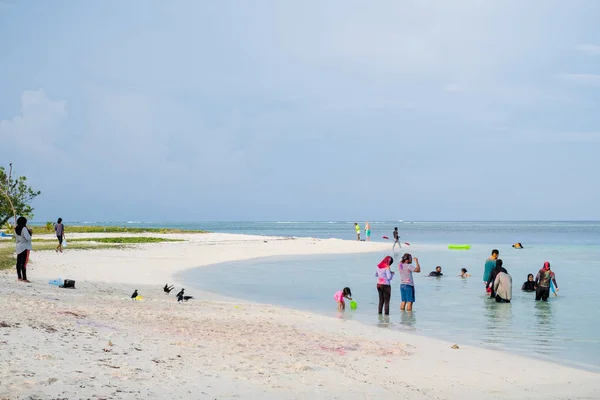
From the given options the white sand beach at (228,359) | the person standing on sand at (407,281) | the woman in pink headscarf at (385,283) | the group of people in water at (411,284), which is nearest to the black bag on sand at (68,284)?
the white sand beach at (228,359)

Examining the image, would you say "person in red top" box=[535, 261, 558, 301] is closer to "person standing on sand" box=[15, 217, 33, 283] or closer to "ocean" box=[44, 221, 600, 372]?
"ocean" box=[44, 221, 600, 372]

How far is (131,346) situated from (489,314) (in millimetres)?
11103

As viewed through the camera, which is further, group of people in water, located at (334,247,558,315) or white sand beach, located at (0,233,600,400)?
group of people in water, located at (334,247,558,315)

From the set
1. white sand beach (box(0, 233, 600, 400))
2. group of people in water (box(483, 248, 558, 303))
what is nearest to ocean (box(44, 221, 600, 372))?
group of people in water (box(483, 248, 558, 303))

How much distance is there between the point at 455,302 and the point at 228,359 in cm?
1204

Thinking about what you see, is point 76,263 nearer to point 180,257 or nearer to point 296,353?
point 180,257

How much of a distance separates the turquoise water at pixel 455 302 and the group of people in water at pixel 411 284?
14.5 inches

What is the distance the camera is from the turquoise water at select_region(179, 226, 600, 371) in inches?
519

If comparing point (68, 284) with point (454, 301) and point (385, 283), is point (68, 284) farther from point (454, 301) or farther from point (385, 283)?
point (454, 301)

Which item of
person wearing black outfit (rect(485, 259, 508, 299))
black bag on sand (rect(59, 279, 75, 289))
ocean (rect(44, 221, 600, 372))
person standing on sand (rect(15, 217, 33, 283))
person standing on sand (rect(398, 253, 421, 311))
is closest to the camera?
ocean (rect(44, 221, 600, 372))

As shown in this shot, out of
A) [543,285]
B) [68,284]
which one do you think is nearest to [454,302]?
[543,285]

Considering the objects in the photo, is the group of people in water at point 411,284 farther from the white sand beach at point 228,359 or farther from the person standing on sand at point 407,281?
the white sand beach at point 228,359

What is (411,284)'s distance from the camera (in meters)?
17.3

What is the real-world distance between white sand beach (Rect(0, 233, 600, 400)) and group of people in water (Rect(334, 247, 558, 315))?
6.47 ft
